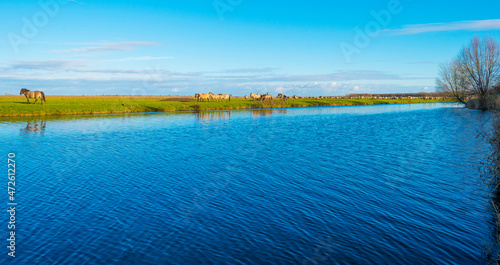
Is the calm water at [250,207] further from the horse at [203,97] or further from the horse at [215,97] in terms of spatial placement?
the horse at [215,97]

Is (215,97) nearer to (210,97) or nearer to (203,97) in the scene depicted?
(210,97)

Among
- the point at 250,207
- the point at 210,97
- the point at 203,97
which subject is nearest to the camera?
the point at 250,207

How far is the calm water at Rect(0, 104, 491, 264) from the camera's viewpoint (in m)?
9.38

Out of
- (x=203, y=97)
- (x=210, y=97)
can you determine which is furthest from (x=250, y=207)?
(x=210, y=97)

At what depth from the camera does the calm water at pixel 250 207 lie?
30.8 ft

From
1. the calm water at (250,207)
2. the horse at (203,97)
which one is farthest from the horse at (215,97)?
the calm water at (250,207)

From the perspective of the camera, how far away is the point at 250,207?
13062 mm

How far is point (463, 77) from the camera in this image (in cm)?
7544

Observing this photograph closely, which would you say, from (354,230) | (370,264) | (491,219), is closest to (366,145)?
(491,219)

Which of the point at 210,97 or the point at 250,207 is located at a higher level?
the point at 210,97

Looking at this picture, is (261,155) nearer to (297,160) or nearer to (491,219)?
(297,160)

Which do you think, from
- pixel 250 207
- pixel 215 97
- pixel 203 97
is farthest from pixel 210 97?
pixel 250 207

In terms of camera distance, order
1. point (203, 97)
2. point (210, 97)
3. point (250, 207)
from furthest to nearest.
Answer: point (210, 97), point (203, 97), point (250, 207)

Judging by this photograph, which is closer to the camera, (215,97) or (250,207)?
(250,207)
